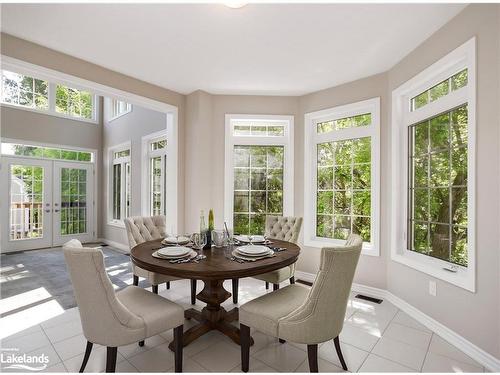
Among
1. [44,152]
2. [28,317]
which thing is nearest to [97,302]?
[28,317]

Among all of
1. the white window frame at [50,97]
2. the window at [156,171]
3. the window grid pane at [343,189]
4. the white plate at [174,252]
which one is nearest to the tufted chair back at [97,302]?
the white plate at [174,252]

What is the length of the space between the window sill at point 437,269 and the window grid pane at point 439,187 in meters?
0.06

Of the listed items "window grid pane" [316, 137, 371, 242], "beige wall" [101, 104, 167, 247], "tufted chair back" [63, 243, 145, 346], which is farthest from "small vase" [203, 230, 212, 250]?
"beige wall" [101, 104, 167, 247]

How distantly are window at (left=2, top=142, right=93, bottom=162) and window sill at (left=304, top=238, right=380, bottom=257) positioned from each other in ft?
18.4

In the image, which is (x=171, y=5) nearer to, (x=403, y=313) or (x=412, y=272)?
(x=412, y=272)

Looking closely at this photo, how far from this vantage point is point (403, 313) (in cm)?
270

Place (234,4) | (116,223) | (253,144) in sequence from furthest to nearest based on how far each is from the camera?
(116,223), (253,144), (234,4)

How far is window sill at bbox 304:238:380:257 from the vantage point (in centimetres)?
321

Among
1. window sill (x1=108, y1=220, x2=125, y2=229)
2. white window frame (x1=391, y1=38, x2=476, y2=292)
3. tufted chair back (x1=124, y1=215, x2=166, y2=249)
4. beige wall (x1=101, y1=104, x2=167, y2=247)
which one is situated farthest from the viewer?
window sill (x1=108, y1=220, x2=125, y2=229)

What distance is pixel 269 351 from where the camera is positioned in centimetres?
203

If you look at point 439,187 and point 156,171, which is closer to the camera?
point 439,187

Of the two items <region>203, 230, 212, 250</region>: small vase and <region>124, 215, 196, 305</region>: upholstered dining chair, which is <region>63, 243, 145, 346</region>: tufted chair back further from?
<region>124, 215, 196, 305</region>: upholstered dining chair

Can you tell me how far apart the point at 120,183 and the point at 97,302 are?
5.09 meters
